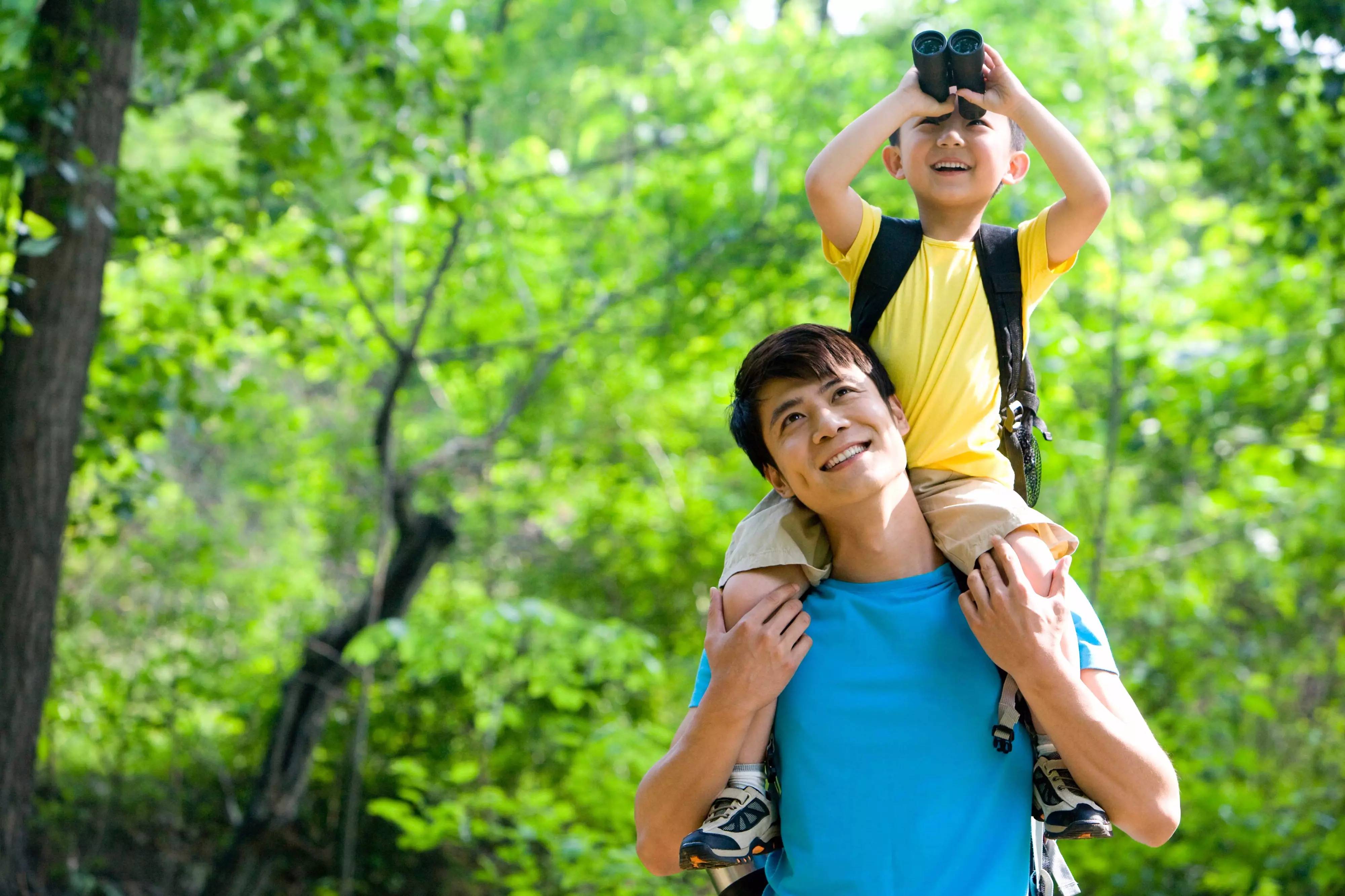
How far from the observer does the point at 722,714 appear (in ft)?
4.25

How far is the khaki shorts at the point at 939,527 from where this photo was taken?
4.31 ft

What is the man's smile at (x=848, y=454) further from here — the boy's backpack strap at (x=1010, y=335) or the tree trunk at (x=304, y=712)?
the tree trunk at (x=304, y=712)

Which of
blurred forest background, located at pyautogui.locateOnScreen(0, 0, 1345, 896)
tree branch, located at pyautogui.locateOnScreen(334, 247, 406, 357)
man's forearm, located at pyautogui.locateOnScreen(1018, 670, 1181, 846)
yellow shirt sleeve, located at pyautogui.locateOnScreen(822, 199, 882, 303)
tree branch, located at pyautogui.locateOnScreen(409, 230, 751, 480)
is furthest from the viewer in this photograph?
tree branch, located at pyautogui.locateOnScreen(409, 230, 751, 480)

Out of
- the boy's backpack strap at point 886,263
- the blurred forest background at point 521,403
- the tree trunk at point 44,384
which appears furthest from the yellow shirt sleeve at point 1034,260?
the tree trunk at point 44,384

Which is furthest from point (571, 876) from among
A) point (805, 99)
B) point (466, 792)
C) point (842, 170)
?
point (805, 99)

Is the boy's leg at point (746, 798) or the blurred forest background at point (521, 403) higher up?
the blurred forest background at point (521, 403)

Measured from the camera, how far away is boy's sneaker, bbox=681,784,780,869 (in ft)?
4.26

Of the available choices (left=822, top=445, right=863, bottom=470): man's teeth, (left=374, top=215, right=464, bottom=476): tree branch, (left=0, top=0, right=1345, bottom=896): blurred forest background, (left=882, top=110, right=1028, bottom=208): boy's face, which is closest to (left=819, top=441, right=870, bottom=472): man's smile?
(left=822, top=445, right=863, bottom=470): man's teeth

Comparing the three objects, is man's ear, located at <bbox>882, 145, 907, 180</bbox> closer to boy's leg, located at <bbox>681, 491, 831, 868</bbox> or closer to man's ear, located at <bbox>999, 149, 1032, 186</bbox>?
man's ear, located at <bbox>999, 149, 1032, 186</bbox>

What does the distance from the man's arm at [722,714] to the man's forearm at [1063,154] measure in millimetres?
587

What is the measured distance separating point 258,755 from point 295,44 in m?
4.19

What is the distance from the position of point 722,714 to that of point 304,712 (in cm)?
426

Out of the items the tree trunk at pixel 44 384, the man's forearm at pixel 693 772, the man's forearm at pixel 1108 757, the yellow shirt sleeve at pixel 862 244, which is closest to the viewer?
the man's forearm at pixel 1108 757

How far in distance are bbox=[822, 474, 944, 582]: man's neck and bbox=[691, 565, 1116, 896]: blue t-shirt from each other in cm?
2
